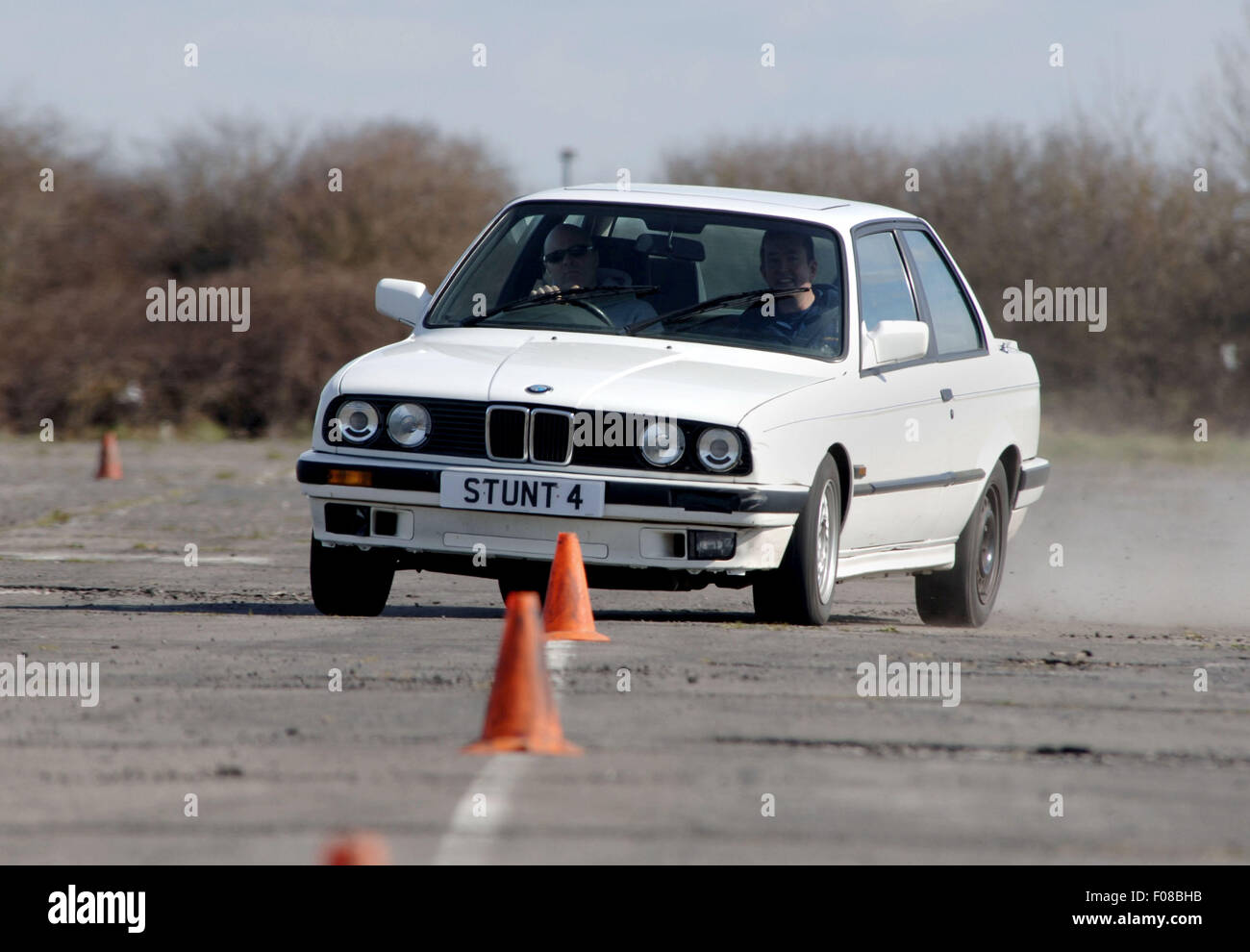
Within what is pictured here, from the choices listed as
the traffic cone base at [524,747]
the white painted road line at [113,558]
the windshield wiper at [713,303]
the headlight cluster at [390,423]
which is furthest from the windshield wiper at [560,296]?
the white painted road line at [113,558]

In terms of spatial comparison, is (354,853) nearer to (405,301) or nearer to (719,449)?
(719,449)

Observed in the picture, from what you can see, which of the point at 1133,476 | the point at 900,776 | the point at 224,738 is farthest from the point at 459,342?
the point at 1133,476

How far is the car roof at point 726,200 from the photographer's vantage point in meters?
9.10

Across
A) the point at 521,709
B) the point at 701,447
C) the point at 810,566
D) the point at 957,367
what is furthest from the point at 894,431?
the point at 521,709

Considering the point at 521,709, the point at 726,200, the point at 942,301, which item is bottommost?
the point at 521,709

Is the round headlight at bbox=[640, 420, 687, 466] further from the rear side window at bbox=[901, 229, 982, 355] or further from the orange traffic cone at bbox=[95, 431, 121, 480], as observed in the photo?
the orange traffic cone at bbox=[95, 431, 121, 480]

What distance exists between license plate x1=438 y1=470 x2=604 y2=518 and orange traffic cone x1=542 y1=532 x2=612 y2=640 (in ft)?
0.80

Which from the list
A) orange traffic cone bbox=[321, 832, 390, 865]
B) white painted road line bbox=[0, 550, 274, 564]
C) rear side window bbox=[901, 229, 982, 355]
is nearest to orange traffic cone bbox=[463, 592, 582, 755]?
orange traffic cone bbox=[321, 832, 390, 865]

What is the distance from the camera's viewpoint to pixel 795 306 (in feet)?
28.9

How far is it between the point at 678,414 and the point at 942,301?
9.13 ft

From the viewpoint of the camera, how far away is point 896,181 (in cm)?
3703

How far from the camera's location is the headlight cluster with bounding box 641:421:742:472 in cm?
775

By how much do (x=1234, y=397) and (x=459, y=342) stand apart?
24550mm
